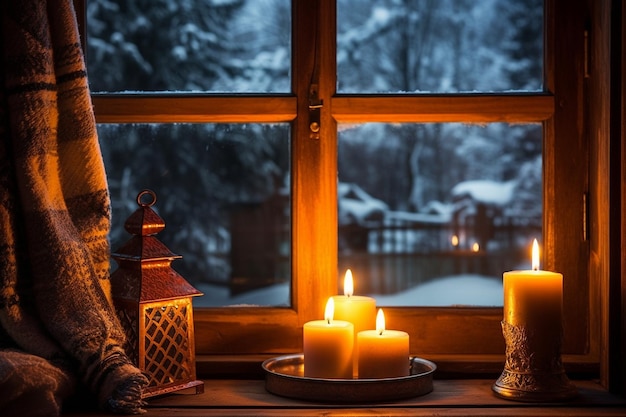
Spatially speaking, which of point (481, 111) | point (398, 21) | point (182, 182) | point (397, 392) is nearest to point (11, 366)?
point (397, 392)

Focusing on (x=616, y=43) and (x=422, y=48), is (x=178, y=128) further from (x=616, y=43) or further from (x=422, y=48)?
(x=422, y=48)

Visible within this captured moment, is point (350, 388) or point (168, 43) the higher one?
point (168, 43)

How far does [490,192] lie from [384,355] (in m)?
Answer: 4.57

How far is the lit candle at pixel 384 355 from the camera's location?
1.20 m

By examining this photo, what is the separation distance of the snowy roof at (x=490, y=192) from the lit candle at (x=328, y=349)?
4160 mm

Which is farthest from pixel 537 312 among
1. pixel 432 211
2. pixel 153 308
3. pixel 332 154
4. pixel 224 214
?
pixel 432 211

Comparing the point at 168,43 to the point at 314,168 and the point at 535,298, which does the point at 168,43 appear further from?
the point at 535,298

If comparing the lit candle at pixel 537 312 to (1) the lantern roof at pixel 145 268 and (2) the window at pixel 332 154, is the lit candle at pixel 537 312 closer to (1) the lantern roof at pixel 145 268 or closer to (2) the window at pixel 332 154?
(2) the window at pixel 332 154

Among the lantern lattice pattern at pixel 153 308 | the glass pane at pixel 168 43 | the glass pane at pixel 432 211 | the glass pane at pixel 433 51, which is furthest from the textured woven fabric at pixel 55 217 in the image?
the glass pane at pixel 432 211

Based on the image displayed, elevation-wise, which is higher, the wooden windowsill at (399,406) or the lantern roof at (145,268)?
the lantern roof at (145,268)

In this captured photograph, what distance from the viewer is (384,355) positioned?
1196 millimetres

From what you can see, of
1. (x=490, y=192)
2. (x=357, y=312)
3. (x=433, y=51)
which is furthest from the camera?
(x=490, y=192)

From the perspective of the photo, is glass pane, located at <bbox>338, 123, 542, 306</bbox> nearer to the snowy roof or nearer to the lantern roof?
the snowy roof

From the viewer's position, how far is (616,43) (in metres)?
1.27
